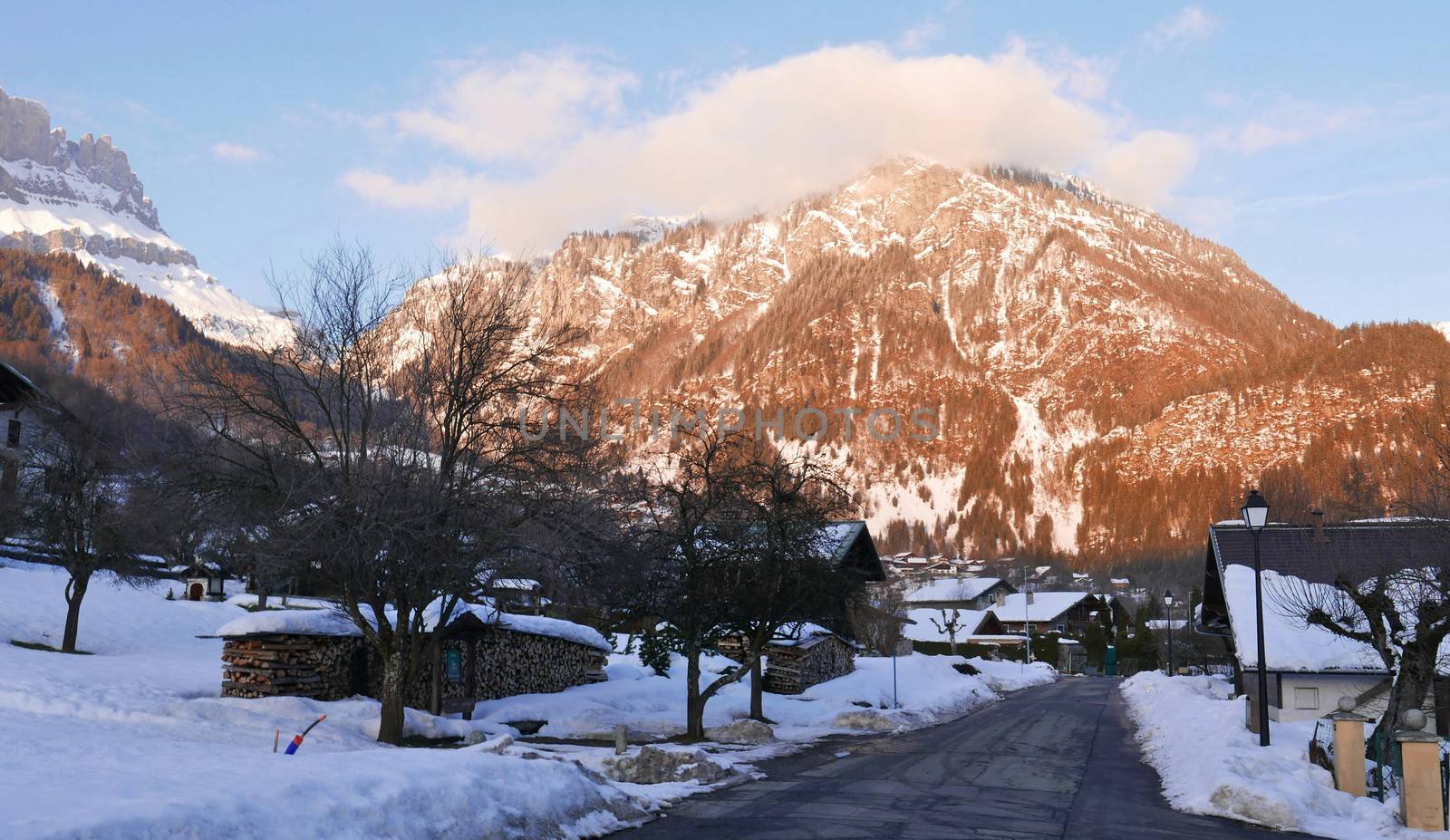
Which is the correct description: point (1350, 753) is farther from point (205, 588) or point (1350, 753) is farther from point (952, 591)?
point (952, 591)

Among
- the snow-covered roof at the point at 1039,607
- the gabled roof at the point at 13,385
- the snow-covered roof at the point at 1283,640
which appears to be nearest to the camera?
the snow-covered roof at the point at 1283,640

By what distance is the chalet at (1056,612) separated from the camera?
119812mm

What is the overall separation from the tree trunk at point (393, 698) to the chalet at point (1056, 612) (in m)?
102

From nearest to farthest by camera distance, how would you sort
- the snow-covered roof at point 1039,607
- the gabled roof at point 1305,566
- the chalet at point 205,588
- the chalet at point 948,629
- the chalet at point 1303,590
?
the chalet at point 1303,590, the gabled roof at point 1305,566, the chalet at point 205,588, the chalet at point 948,629, the snow-covered roof at point 1039,607

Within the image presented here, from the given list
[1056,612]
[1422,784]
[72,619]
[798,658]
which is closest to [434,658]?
[72,619]

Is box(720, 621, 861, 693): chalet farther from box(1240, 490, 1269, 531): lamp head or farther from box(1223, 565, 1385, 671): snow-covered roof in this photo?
box(1240, 490, 1269, 531): lamp head

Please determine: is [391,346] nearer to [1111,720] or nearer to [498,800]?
[498,800]

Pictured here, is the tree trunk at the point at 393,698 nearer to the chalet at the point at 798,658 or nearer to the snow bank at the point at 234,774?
the snow bank at the point at 234,774

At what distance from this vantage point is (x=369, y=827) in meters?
10.7

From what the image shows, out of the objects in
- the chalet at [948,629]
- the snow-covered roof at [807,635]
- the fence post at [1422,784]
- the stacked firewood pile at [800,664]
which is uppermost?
the fence post at [1422,784]

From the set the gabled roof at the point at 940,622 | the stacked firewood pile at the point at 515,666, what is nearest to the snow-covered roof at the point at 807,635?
the stacked firewood pile at the point at 515,666

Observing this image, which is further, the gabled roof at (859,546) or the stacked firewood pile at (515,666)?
the gabled roof at (859,546)

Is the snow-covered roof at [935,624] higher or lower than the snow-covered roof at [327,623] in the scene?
lower

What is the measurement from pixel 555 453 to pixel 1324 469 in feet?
612
